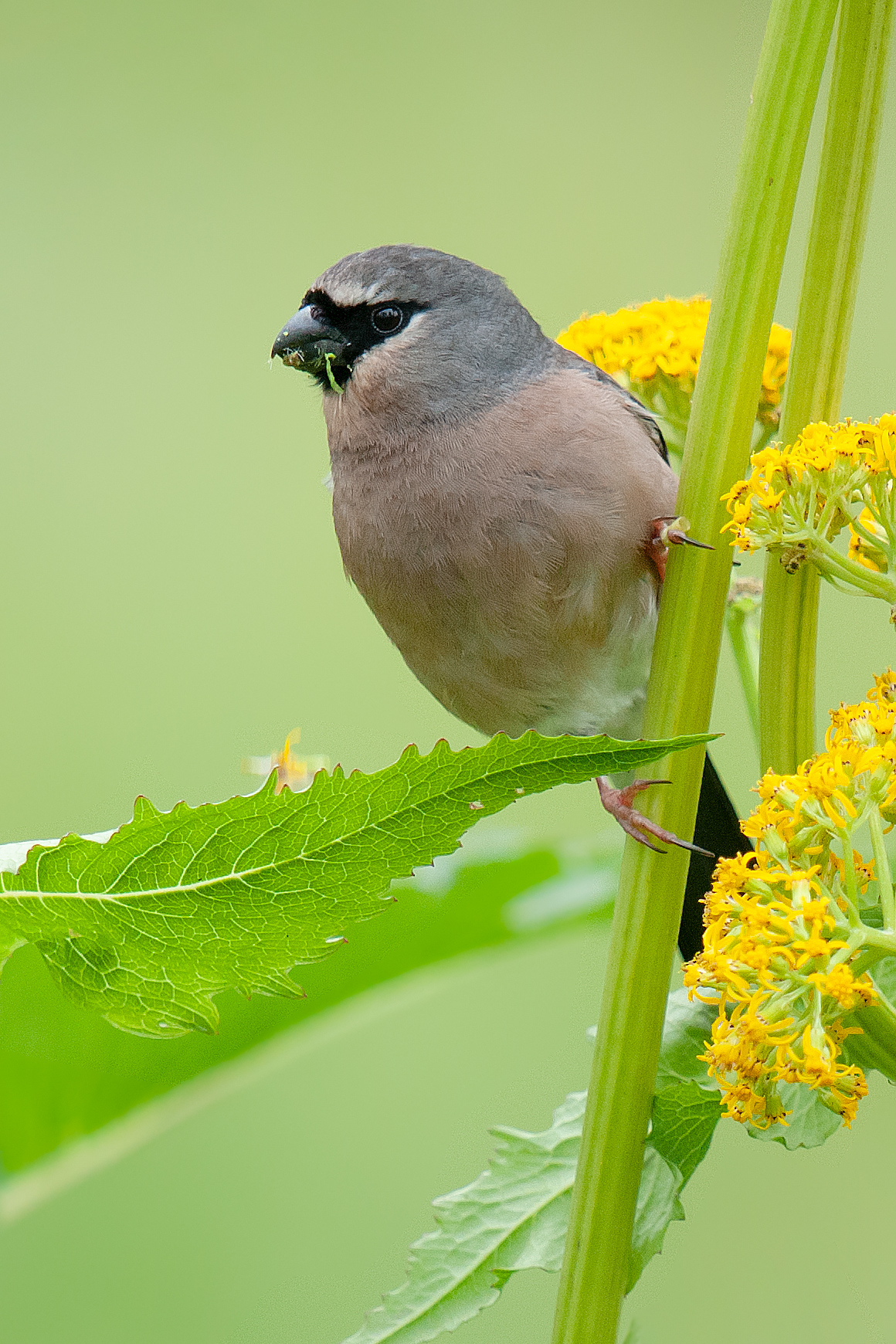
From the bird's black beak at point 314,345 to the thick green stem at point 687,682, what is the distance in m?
0.78

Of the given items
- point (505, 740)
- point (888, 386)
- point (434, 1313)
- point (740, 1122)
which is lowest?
point (434, 1313)

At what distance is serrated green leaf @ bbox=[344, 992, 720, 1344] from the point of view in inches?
31.0

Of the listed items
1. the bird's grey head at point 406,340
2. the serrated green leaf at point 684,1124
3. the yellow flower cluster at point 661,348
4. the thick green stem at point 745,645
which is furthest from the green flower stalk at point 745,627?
the bird's grey head at point 406,340

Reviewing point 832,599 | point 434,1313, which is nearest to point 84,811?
point 832,599

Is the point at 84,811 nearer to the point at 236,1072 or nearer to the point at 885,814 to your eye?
the point at 236,1072

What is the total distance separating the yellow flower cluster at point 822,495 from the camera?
2.47 ft

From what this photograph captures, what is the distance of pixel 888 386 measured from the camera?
243 centimetres

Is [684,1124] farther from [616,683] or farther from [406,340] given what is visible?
[406,340]

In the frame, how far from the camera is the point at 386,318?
1.52m

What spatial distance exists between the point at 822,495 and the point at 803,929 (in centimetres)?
27

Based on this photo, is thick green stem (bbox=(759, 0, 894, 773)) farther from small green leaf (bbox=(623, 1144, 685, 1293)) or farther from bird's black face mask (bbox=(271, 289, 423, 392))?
bird's black face mask (bbox=(271, 289, 423, 392))

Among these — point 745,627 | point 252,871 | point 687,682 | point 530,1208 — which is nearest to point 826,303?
point 687,682

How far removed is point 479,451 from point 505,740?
32.9 inches

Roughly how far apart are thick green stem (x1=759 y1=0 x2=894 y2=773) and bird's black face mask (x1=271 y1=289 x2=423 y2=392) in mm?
786
